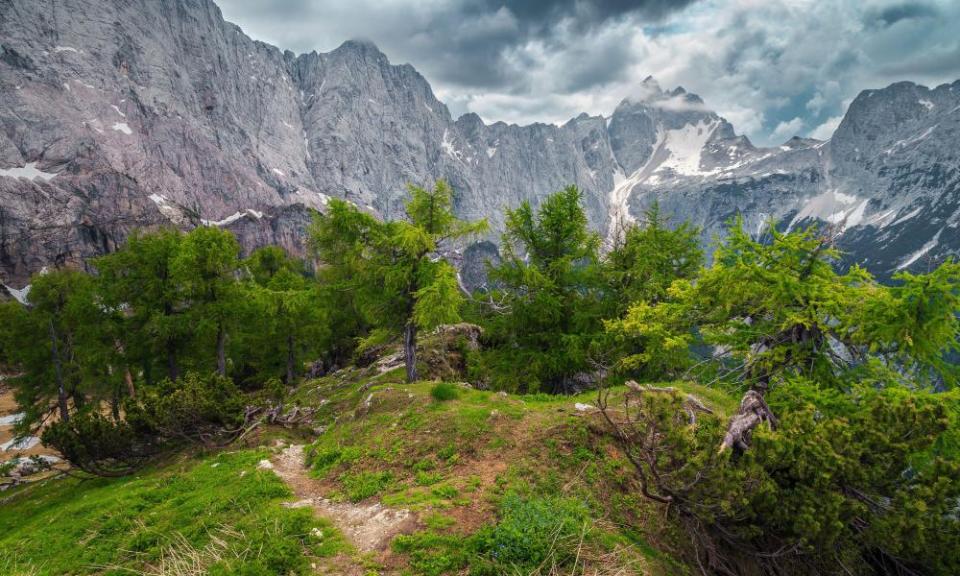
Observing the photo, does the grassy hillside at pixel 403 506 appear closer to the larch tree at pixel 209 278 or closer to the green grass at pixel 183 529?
the green grass at pixel 183 529

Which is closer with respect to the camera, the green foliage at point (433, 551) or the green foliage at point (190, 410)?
the green foliage at point (433, 551)

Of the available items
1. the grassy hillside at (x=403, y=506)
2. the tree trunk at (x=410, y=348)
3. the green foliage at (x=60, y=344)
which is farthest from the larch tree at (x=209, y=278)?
the tree trunk at (x=410, y=348)

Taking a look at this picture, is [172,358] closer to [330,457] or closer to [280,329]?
[280,329]

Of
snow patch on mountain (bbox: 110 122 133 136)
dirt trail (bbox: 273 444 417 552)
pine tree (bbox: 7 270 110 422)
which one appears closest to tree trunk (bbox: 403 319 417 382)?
dirt trail (bbox: 273 444 417 552)

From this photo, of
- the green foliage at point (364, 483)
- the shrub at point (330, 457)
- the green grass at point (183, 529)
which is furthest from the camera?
the shrub at point (330, 457)

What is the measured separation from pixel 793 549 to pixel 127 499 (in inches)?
530

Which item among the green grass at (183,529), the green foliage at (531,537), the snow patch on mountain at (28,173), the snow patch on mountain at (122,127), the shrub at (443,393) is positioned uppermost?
the snow patch on mountain at (122,127)

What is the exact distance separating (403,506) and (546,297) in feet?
37.3

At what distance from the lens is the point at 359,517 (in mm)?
8188

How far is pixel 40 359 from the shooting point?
975 inches

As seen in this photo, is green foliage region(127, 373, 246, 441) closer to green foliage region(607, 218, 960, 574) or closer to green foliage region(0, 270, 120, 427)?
green foliage region(0, 270, 120, 427)

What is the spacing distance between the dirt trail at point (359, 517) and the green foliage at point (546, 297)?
9.60 m

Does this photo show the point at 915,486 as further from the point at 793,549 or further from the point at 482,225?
the point at 482,225

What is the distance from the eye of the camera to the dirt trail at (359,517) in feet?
23.7
